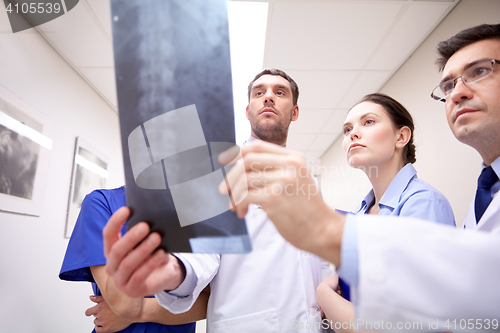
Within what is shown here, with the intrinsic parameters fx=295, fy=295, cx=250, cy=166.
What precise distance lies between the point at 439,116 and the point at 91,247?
108 inches

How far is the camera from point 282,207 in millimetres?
496

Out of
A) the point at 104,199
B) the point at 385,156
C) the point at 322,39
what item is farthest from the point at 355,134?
the point at 322,39

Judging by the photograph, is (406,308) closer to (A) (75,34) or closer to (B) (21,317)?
(B) (21,317)

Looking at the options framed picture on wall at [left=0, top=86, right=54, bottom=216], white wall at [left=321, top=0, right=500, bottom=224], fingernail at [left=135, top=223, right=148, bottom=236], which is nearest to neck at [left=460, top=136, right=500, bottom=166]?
fingernail at [left=135, top=223, right=148, bottom=236]

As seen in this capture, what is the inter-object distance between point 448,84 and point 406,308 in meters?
1.08

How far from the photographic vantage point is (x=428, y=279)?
455 millimetres

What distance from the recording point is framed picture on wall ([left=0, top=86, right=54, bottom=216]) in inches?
76.2

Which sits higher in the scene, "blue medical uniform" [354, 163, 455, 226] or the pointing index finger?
"blue medical uniform" [354, 163, 455, 226]

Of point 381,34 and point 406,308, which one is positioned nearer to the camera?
point 406,308

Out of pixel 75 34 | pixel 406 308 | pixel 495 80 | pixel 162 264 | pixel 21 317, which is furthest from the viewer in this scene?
pixel 75 34

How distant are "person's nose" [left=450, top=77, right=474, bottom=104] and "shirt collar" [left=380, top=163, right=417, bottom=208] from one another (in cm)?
35

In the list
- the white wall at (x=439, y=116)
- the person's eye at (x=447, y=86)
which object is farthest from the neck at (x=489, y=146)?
the white wall at (x=439, y=116)

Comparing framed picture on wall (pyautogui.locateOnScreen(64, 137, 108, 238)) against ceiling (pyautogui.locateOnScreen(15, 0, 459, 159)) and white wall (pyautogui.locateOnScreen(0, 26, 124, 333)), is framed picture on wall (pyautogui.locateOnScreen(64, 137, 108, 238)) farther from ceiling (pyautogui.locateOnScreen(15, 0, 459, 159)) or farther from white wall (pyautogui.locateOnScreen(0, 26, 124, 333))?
ceiling (pyautogui.locateOnScreen(15, 0, 459, 159))

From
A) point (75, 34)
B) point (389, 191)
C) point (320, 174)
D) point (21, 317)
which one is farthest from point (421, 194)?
point (320, 174)
